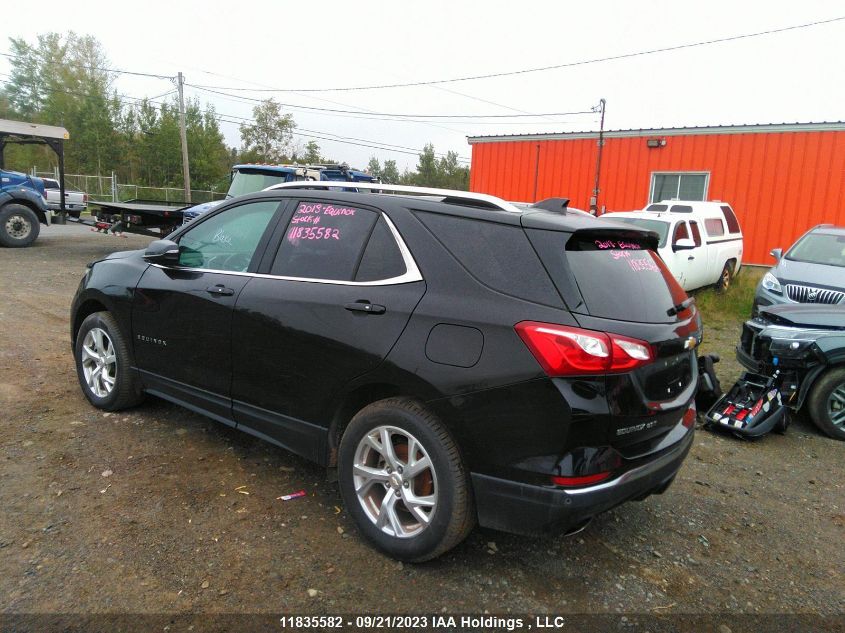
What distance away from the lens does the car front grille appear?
7.26m

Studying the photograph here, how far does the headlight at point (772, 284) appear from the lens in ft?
25.3

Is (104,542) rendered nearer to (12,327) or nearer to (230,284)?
(230,284)

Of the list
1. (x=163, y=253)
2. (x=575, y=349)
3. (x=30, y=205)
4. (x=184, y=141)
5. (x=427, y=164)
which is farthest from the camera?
(x=427, y=164)

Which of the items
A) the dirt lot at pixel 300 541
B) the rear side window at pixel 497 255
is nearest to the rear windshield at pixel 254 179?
the dirt lot at pixel 300 541

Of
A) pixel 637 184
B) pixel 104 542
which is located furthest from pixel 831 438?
pixel 637 184

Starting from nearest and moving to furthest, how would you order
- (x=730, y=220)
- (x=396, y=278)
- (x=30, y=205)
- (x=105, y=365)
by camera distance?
1. (x=396, y=278)
2. (x=105, y=365)
3. (x=730, y=220)
4. (x=30, y=205)

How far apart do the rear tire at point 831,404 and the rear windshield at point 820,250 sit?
4.21 m

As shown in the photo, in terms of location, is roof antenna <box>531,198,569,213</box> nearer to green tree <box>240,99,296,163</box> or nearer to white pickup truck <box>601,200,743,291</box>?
white pickup truck <box>601,200,743,291</box>

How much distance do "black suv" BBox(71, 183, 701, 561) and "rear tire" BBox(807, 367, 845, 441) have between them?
250cm

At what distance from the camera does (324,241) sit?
3.22 metres

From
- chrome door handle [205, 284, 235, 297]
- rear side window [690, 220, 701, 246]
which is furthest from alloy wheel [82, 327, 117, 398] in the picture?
rear side window [690, 220, 701, 246]

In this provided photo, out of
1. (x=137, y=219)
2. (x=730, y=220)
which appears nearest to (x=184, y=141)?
(x=137, y=219)

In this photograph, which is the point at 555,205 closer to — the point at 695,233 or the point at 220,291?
the point at 220,291

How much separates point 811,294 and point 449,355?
6.78 m
